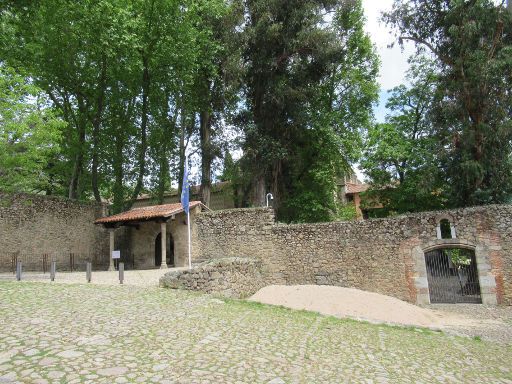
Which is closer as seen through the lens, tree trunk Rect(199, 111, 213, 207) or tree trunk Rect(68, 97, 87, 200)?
tree trunk Rect(68, 97, 87, 200)

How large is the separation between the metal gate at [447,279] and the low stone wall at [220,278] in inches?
244

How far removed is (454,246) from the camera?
12758 millimetres

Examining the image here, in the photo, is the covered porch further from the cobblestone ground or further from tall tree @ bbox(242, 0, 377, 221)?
the cobblestone ground

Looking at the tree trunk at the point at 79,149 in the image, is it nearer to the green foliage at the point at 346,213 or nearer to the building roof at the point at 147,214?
the building roof at the point at 147,214

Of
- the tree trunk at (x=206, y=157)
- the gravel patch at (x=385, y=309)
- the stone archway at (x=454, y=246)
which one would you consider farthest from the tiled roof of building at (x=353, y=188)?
the gravel patch at (x=385, y=309)

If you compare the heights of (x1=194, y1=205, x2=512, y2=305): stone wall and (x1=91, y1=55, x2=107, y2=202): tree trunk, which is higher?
(x1=91, y1=55, x2=107, y2=202): tree trunk

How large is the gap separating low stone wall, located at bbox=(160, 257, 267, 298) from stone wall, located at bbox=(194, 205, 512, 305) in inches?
64.1

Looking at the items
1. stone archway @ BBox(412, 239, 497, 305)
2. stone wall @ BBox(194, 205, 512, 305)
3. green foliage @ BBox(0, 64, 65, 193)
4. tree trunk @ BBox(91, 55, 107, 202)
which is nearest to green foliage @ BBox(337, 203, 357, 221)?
stone wall @ BBox(194, 205, 512, 305)

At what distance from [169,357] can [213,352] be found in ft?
2.07

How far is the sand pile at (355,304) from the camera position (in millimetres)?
10797

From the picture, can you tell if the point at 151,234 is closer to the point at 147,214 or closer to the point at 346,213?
the point at 147,214

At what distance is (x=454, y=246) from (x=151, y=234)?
13406 mm

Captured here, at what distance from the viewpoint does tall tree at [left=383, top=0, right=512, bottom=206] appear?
49.2 feet

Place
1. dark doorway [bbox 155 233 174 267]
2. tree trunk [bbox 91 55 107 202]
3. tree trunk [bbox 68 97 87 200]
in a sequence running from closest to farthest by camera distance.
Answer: dark doorway [bbox 155 233 174 267], tree trunk [bbox 91 55 107 202], tree trunk [bbox 68 97 87 200]
